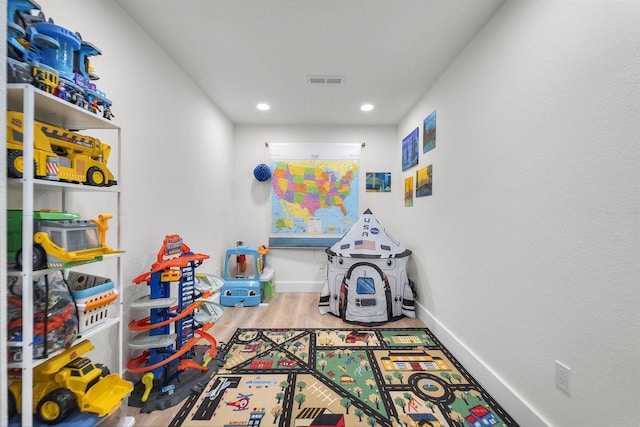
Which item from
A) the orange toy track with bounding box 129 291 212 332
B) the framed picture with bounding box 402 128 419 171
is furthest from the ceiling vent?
the orange toy track with bounding box 129 291 212 332

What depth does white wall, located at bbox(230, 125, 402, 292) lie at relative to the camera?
337 centimetres

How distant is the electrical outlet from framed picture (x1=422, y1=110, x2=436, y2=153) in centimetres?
176

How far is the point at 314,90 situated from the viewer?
241 centimetres

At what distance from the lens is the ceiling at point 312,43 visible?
1467mm

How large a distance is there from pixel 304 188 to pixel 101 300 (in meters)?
2.51

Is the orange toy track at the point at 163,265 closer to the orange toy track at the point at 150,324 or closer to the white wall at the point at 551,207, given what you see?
the orange toy track at the point at 150,324

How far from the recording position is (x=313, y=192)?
3326 millimetres

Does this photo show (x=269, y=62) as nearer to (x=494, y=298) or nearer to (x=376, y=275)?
(x=376, y=275)

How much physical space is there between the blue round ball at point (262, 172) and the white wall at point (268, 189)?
0.11 metres

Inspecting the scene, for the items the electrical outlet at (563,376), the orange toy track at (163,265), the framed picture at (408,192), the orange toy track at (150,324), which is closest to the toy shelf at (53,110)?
the orange toy track at (163,265)

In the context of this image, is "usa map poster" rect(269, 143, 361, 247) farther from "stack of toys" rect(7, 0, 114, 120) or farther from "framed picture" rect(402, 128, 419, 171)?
"stack of toys" rect(7, 0, 114, 120)

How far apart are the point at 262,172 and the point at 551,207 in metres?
2.89

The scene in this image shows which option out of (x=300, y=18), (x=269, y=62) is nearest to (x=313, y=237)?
(x=269, y=62)

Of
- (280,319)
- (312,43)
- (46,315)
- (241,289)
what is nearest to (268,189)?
(241,289)
